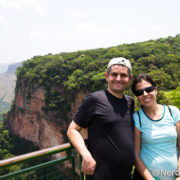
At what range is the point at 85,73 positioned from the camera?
1160 inches

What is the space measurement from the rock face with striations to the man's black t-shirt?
24365 millimetres

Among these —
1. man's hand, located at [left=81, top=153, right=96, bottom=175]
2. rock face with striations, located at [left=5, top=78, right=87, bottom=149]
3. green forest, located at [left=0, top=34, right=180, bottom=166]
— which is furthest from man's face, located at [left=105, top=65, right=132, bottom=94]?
rock face with striations, located at [left=5, top=78, right=87, bottom=149]

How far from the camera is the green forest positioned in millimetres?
22495

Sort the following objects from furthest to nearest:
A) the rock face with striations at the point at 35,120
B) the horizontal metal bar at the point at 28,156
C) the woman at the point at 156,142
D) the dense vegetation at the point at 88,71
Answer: the rock face with striations at the point at 35,120, the dense vegetation at the point at 88,71, the woman at the point at 156,142, the horizontal metal bar at the point at 28,156

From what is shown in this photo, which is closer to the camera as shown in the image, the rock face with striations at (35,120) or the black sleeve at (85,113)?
the black sleeve at (85,113)

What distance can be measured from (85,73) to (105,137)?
2764cm

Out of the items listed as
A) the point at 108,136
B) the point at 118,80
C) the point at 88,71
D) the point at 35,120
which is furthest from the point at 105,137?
the point at 35,120

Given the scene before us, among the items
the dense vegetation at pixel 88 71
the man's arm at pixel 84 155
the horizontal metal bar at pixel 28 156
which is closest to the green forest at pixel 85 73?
Result: the dense vegetation at pixel 88 71

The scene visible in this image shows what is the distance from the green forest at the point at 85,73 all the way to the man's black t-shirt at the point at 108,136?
13.6 m

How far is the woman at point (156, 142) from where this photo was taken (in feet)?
7.29

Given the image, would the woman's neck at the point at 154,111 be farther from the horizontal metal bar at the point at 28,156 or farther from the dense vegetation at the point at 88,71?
the dense vegetation at the point at 88,71

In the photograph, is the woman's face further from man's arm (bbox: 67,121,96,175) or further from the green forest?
the green forest

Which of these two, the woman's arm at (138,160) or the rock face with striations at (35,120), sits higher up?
the woman's arm at (138,160)

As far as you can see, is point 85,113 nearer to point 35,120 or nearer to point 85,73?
point 85,73
